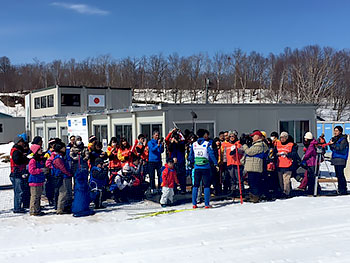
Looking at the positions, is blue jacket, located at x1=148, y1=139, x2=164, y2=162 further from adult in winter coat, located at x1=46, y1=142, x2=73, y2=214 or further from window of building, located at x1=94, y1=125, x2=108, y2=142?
window of building, located at x1=94, y1=125, x2=108, y2=142

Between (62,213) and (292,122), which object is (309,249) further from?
(292,122)

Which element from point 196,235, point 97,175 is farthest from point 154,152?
point 196,235

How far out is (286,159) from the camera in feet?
32.5

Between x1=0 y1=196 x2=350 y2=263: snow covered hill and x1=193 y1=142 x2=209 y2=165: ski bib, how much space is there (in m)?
1.05

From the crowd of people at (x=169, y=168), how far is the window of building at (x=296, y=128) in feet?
21.4

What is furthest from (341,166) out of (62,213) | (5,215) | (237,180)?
(5,215)

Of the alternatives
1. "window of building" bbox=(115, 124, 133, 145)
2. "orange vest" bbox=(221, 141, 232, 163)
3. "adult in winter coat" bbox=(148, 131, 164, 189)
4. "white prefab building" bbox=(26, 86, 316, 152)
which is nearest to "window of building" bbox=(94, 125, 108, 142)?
"white prefab building" bbox=(26, 86, 316, 152)

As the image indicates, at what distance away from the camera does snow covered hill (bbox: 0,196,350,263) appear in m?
5.70

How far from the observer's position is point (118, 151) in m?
10.7

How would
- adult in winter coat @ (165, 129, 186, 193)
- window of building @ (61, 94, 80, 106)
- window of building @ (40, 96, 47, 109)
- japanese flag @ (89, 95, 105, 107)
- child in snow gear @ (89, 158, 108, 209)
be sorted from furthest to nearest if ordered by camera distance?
1. window of building @ (40, 96, 47, 109)
2. japanese flag @ (89, 95, 105, 107)
3. window of building @ (61, 94, 80, 106)
4. adult in winter coat @ (165, 129, 186, 193)
5. child in snow gear @ (89, 158, 108, 209)

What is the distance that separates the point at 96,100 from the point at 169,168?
2635cm

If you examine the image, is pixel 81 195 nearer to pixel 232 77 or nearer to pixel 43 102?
pixel 43 102

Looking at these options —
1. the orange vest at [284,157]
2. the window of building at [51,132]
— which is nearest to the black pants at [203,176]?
the orange vest at [284,157]

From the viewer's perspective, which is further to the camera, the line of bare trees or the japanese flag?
the line of bare trees
